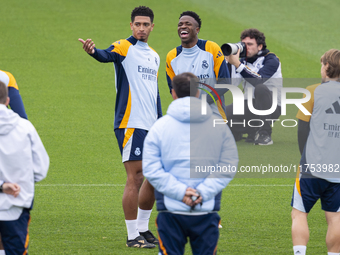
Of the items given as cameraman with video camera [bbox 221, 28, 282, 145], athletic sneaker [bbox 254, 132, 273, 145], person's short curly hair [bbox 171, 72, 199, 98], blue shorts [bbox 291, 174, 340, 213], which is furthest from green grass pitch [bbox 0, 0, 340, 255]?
person's short curly hair [bbox 171, 72, 199, 98]

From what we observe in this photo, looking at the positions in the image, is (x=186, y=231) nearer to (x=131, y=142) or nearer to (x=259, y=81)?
(x=131, y=142)

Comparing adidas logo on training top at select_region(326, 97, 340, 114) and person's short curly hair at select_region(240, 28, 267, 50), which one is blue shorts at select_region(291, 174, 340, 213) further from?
person's short curly hair at select_region(240, 28, 267, 50)

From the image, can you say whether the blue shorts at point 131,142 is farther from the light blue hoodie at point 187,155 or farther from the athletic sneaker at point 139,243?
the light blue hoodie at point 187,155

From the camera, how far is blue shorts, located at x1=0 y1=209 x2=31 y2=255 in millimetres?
3238

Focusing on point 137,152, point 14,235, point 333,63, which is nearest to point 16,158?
point 14,235

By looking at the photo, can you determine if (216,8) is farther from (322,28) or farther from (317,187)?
(317,187)

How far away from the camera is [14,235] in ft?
10.7

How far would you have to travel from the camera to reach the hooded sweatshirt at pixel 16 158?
10.4ft

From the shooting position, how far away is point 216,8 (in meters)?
19.0

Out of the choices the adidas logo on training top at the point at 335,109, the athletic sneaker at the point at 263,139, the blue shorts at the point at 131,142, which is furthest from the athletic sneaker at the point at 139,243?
the athletic sneaker at the point at 263,139

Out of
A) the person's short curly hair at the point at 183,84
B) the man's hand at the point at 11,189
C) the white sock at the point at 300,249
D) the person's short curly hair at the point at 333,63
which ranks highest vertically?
the person's short curly hair at the point at 333,63

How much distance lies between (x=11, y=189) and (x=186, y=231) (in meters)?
1.10

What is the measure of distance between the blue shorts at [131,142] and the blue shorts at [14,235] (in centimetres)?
148

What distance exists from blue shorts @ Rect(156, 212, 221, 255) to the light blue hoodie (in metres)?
0.06
